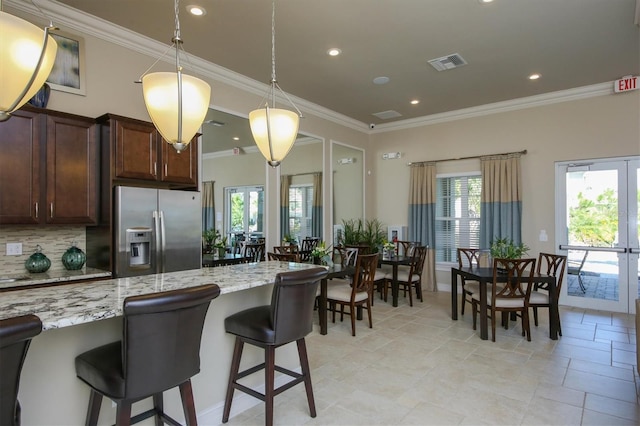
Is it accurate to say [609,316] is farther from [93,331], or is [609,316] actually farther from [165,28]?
[165,28]

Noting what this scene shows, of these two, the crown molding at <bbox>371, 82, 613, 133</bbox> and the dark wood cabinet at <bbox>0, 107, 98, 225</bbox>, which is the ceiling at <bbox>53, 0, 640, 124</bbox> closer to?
the crown molding at <bbox>371, 82, 613, 133</bbox>

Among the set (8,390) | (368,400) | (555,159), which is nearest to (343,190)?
(555,159)

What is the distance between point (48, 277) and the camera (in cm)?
295

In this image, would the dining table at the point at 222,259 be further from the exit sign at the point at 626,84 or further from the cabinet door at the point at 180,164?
the exit sign at the point at 626,84

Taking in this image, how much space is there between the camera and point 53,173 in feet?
10.1

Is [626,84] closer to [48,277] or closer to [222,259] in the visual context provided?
[222,259]

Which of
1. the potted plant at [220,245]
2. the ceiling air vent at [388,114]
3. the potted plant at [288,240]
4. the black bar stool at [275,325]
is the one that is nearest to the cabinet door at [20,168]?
the black bar stool at [275,325]

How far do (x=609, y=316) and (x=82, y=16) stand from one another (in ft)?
24.1

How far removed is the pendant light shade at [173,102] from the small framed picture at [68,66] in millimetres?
1734

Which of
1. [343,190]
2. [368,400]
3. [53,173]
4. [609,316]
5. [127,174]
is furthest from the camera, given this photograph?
[343,190]

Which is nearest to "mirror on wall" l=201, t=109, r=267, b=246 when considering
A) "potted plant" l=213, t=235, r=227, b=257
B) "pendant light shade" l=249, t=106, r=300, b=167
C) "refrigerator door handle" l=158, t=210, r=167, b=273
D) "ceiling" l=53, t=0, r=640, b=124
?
"potted plant" l=213, t=235, r=227, b=257

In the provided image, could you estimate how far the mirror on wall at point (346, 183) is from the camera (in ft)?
22.5

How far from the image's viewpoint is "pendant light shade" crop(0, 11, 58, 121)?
67.0 inches

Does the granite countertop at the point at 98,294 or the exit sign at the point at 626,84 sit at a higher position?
the exit sign at the point at 626,84
